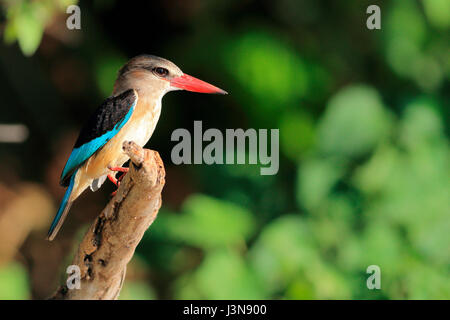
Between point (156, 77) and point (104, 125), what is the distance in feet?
0.85

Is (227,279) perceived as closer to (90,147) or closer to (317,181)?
(317,181)

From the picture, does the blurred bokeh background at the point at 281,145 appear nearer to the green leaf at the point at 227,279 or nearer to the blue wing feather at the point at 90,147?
the green leaf at the point at 227,279

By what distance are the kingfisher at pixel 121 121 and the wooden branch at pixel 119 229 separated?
15cm

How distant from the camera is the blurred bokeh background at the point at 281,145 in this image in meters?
3.27

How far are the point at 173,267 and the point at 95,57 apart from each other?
1393 millimetres

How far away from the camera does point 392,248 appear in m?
3.27

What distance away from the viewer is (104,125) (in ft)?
7.00

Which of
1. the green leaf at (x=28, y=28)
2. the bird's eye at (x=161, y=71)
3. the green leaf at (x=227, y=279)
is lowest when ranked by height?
the green leaf at (x=227, y=279)

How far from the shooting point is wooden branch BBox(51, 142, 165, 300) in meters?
1.88

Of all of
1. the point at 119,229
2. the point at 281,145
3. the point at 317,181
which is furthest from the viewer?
the point at 281,145

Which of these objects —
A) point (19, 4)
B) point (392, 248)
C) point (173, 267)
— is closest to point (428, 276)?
point (392, 248)

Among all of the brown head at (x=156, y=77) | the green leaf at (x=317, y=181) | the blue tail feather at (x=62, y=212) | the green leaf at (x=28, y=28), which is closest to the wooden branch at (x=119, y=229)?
the blue tail feather at (x=62, y=212)

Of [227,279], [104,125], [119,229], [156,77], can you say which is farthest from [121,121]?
[227,279]
